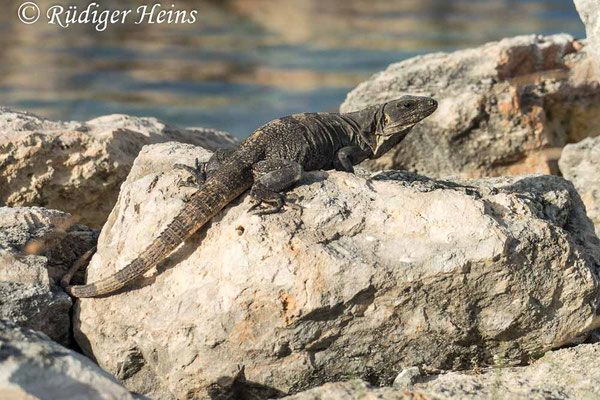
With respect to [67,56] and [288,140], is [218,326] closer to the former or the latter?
[288,140]

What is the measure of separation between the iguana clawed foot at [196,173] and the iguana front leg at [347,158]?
3.57ft

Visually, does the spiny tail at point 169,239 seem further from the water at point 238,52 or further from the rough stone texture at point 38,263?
the water at point 238,52

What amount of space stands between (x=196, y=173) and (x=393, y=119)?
182cm

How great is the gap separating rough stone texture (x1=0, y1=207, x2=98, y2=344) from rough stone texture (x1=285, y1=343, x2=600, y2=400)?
5.82ft

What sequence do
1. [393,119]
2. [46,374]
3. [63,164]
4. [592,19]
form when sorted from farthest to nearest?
[592,19] → [63,164] → [393,119] → [46,374]

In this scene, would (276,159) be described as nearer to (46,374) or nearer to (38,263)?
(38,263)

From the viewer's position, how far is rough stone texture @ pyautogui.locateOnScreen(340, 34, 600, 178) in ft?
31.4

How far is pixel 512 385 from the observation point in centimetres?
548

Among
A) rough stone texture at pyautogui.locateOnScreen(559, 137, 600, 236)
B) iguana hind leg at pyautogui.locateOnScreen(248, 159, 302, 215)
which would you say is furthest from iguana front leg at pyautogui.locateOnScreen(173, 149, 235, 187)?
rough stone texture at pyautogui.locateOnScreen(559, 137, 600, 236)

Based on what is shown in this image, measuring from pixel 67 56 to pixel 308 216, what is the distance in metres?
21.4

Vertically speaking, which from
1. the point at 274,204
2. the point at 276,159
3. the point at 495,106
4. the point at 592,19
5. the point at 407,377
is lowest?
the point at 407,377

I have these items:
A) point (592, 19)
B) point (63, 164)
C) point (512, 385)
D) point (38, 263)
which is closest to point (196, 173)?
point (38, 263)

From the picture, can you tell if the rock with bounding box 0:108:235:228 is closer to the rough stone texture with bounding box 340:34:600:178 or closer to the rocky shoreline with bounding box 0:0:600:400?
the rocky shoreline with bounding box 0:0:600:400

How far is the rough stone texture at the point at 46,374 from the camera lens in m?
4.51
